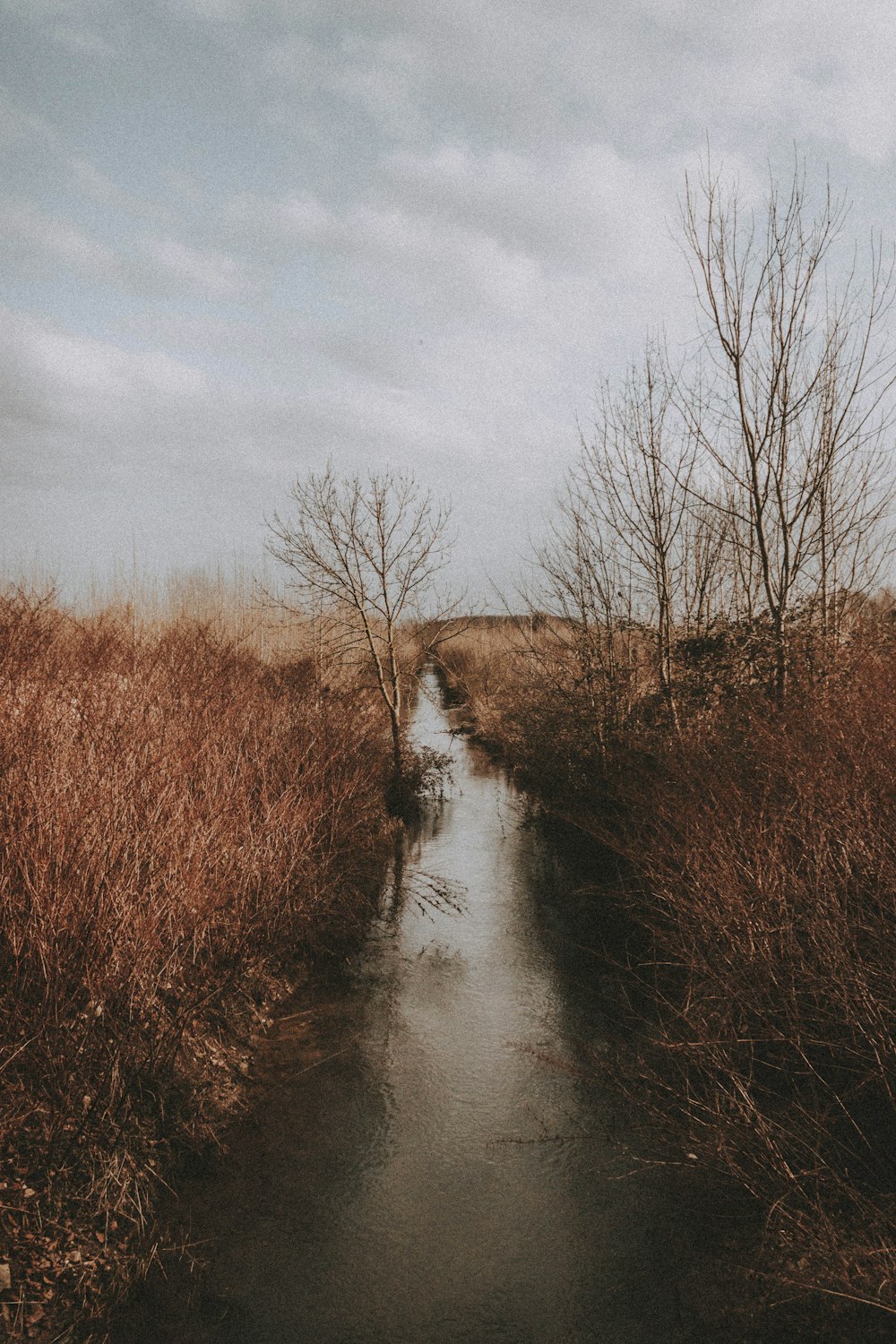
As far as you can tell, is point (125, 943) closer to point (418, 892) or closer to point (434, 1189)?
point (434, 1189)

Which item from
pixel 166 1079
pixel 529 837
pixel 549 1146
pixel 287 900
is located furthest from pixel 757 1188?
pixel 529 837

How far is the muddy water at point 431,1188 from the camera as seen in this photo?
12.1 ft

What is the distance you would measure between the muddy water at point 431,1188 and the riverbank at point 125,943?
349 mm

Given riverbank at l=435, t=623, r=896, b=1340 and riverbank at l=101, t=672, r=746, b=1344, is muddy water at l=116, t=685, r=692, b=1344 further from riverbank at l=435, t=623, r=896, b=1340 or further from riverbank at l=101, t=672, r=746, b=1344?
riverbank at l=435, t=623, r=896, b=1340

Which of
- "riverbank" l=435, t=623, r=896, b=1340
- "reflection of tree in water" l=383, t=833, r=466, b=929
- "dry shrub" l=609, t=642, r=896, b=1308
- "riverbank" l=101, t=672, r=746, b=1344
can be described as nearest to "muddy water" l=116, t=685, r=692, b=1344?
"riverbank" l=101, t=672, r=746, b=1344

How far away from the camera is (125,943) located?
445cm

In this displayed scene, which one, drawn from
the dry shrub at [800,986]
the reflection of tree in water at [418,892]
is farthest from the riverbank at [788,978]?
A: the reflection of tree in water at [418,892]

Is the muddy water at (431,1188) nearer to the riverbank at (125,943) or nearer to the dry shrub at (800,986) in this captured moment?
the riverbank at (125,943)

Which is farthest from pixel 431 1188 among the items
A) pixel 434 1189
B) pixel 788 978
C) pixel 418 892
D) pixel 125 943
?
pixel 418 892

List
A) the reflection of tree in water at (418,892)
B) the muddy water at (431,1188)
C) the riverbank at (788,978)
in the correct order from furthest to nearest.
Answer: the reflection of tree in water at (418,892), the riverbank at (788,978), the muddy water at (431,1188)

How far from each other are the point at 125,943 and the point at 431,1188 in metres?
2.14

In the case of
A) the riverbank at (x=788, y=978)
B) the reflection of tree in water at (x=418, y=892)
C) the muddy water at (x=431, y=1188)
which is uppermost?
the riverbank at (x=788, y=978)

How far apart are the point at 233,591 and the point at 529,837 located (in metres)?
12.9

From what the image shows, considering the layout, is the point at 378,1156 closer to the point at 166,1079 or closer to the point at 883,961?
the point at 166,1079
